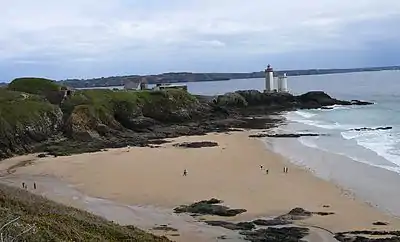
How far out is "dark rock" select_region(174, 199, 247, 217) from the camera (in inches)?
615

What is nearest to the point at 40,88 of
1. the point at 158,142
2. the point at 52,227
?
the point at 158,142

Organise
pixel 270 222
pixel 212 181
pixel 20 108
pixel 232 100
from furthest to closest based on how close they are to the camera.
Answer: pixel 232 100, pixel 20 108, pixel 212 181, pixel 270 222

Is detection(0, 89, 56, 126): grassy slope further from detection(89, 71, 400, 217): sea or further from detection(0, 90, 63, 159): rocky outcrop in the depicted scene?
detection(89, 71, 400, 217): sea

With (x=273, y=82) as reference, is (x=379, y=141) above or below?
below

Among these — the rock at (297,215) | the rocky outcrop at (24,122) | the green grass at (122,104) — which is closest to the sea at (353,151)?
the rock at (297,215)

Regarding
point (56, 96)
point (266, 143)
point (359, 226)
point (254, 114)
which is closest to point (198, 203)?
point (359, 226)

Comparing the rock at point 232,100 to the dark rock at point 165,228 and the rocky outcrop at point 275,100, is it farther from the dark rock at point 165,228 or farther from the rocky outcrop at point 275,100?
the dark rock at point 165,228

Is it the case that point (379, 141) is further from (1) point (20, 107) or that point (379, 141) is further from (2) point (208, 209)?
(1) point (20, 107)

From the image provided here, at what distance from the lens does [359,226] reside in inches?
564

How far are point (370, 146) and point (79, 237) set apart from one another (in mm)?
23904

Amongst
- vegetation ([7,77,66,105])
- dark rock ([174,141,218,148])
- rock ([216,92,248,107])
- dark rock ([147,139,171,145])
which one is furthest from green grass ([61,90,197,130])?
dark rock ([174,141,218,148])

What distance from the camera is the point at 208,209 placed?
1603 cm

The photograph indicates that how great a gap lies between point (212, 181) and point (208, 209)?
4.72 m

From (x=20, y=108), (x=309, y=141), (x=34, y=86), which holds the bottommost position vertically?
(x=309, y=141)
